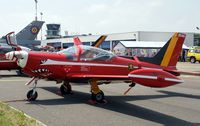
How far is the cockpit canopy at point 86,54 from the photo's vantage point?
39.9ft

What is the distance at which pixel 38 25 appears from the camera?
44531 millimetres

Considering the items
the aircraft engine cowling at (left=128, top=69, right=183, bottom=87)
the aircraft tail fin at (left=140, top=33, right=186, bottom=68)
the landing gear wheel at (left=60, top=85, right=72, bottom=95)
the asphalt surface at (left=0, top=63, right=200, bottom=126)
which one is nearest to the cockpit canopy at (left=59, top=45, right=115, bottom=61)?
the asphalt surface at (left=0, top=63, right=200, bottom=126)

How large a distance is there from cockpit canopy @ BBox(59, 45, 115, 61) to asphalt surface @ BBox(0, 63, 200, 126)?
146cm

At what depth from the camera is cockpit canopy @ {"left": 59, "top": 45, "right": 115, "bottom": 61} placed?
39.9 ft

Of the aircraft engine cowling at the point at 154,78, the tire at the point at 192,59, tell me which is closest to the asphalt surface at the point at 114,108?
the aircraft engine cowling at the point at 154,78

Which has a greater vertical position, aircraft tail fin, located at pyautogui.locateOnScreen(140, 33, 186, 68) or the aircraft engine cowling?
aircraft tail fin, located at pyautogui.locateOnScreen(140, 33, 186, 68)

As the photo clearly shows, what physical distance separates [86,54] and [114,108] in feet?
8.10

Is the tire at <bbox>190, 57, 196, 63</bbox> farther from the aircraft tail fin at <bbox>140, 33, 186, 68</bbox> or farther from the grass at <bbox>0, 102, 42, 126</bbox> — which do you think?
the grass at <bbox>0, 102, 42, 126</bbox>

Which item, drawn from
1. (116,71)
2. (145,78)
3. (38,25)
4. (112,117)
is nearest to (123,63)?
(116,71)

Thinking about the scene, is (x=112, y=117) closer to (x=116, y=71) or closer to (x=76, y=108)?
(x=76, y=108)

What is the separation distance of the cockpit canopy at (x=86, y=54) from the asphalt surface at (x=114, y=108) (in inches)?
57.3

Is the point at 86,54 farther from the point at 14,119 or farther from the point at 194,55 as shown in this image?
the point at 194,55

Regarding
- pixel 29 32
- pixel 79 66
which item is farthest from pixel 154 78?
pixel 29 32

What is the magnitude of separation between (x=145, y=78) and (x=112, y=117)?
1483 mm
